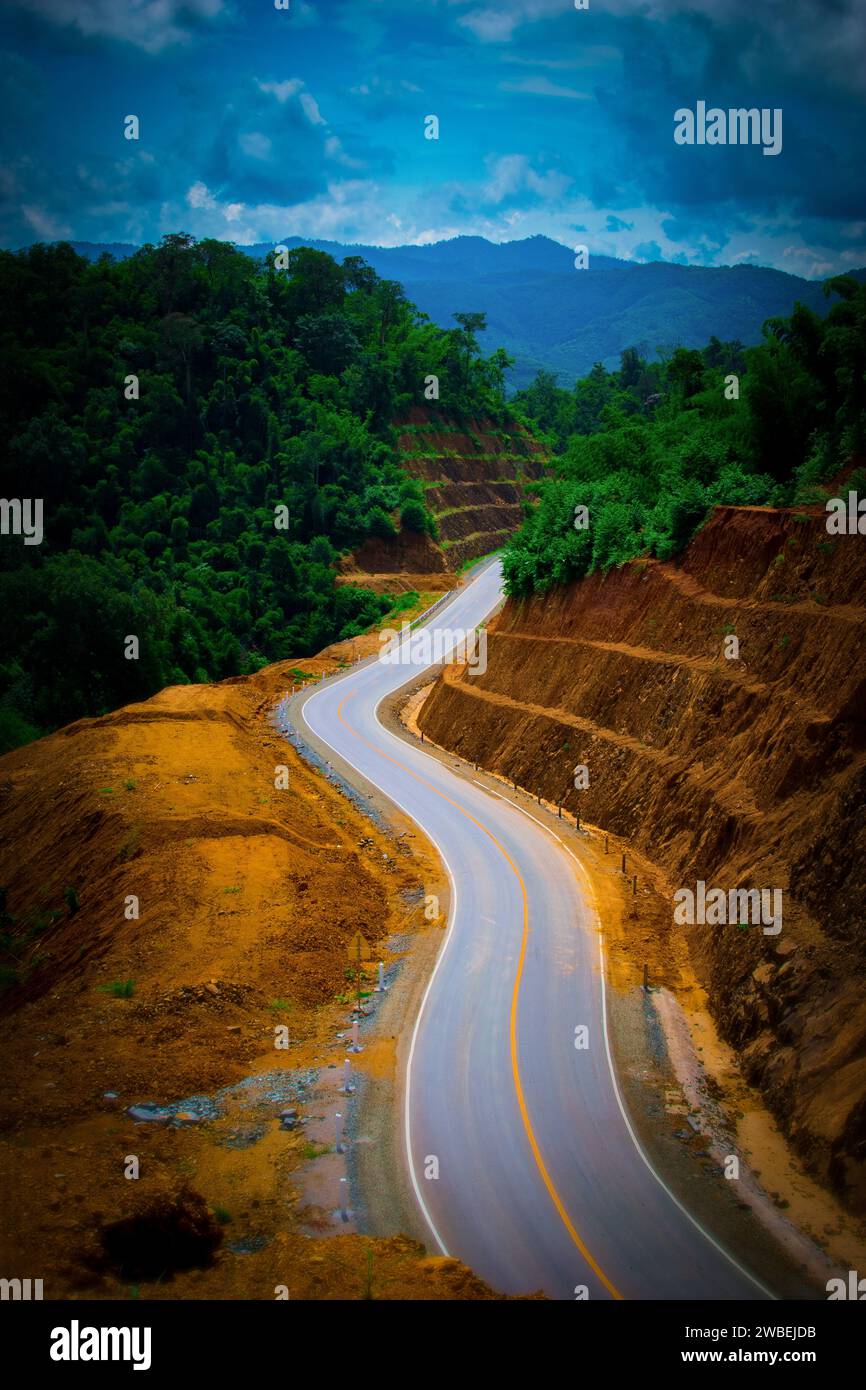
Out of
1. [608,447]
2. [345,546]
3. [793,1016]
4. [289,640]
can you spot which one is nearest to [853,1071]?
[793,1016]

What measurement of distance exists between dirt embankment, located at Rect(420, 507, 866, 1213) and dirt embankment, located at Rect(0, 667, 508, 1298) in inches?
259

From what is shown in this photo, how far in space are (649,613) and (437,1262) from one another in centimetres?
2494

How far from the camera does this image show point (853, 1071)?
51.1ft

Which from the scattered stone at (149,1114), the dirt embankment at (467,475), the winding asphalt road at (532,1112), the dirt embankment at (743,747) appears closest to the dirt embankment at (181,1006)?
the scattered stone at (149,1114)

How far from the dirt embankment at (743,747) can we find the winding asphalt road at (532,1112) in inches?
97.7

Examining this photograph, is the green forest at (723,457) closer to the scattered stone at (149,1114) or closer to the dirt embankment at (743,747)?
the dirt embankment at (743,747)

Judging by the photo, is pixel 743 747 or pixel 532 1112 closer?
pixel 532 1112

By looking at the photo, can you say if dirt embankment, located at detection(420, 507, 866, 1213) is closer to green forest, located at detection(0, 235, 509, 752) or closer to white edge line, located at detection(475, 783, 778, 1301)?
white edge line, located at detection(475, 783, 778, 1301)

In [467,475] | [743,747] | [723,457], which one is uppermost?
[467,475]

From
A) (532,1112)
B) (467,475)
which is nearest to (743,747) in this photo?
(532,1112)

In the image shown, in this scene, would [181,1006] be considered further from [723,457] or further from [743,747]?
[723,457]

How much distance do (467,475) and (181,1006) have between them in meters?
82.2

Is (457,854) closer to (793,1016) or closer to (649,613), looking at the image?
(649,613)

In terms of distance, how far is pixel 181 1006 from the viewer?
2016 centimetres
